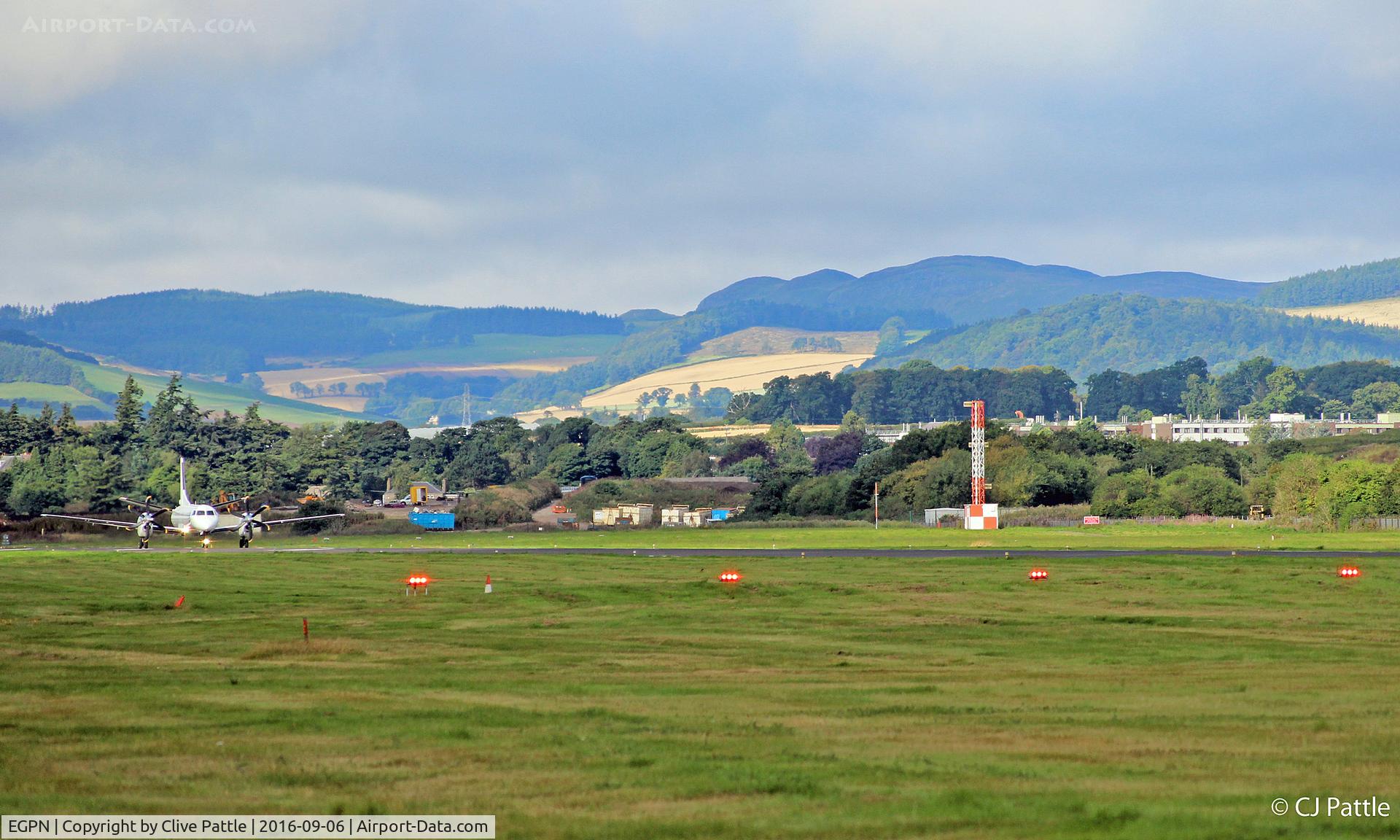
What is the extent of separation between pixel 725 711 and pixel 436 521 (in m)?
126

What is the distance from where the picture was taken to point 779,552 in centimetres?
8625

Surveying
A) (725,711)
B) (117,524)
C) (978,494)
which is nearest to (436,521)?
(117,524)

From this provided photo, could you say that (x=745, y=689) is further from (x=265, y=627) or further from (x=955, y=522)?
(x=955, y=522)

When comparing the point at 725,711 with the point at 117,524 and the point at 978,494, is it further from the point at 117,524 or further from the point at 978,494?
the point at 978,494

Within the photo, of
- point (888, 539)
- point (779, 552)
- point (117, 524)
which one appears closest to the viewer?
point (779, 552)

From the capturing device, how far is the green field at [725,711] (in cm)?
1852

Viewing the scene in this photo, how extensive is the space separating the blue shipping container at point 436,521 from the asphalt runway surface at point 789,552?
4225 centimetres

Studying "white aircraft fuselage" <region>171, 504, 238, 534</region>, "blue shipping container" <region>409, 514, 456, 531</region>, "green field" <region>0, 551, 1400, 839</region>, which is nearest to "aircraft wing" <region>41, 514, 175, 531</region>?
"white aircraft fuselage" <region>171, 504, 238, 534</region>

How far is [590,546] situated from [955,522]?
4532 cm

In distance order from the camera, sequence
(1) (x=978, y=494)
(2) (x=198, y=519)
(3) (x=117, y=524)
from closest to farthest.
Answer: (2) (x=198, y=519)
(3) (x=117, y=524)
(1) (x=978, y=494)

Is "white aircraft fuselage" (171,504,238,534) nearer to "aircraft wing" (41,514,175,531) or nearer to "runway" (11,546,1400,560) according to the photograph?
"aircraft wing" (41,514,175,531)

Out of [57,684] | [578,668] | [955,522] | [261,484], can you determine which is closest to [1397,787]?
[578,668]

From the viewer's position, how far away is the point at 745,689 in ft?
95.8

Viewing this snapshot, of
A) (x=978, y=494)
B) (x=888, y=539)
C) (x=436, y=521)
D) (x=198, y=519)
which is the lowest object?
(x=436, y=521)
